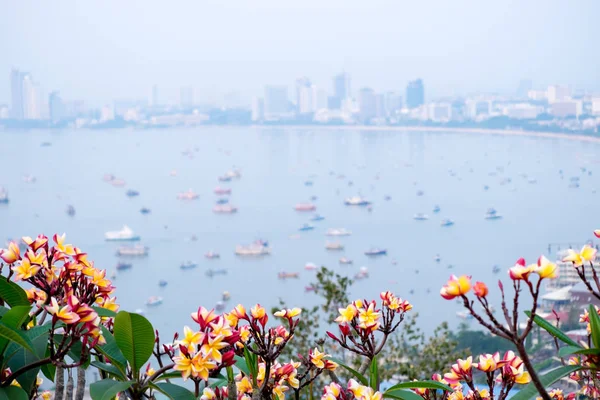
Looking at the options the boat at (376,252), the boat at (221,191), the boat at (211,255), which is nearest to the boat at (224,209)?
the boat at (221,191)

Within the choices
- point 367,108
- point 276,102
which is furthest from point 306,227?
point 276,102

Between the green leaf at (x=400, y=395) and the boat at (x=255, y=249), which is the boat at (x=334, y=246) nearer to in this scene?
the boat at (x=255, y=249)

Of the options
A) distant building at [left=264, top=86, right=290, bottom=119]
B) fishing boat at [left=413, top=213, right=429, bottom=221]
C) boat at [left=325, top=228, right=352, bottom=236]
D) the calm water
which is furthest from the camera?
distant building at [left=264, top=86, right=290, bottom=119]

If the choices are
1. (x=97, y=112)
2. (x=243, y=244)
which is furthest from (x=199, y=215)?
(x=97, y=112)

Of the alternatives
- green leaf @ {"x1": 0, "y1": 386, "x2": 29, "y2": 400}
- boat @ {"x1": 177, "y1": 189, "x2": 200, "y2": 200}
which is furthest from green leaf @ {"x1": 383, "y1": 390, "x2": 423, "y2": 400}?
boat @ {"x1": 177, "y1": 189, "x2": 200, "y2": 200}

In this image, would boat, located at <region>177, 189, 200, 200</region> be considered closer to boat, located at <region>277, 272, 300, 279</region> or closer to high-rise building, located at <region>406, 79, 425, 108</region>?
boat, located at <region>277, 272, 300, 279</region>
